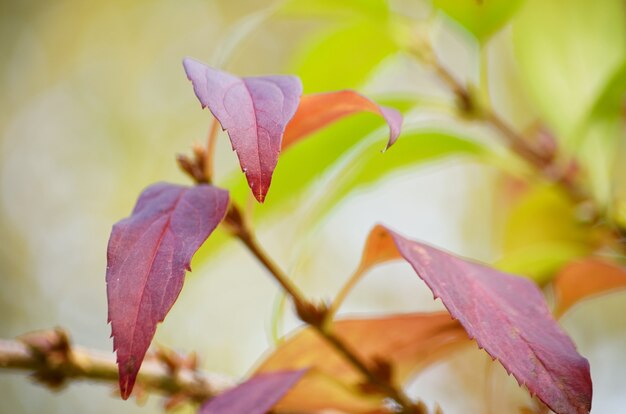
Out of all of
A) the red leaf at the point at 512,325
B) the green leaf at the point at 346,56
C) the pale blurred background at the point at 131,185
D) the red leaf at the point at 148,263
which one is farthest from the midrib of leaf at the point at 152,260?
the pale blurred background at the point at 131,185

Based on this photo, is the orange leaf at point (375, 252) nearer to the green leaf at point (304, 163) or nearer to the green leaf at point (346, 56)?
the green leaf at point (304, 163)

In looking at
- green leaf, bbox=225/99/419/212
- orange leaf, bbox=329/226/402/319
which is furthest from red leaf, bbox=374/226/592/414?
green leaf, bbox=225/99/419/212

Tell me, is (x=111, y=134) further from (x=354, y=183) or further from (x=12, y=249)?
(x=354, y=183)

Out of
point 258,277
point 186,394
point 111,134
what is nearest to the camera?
point 186,394

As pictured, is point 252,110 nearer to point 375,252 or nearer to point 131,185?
point 375,252

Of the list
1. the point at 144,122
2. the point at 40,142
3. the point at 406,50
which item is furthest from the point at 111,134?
the point at 406,50

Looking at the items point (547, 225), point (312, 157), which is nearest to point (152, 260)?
point (312, 157)
